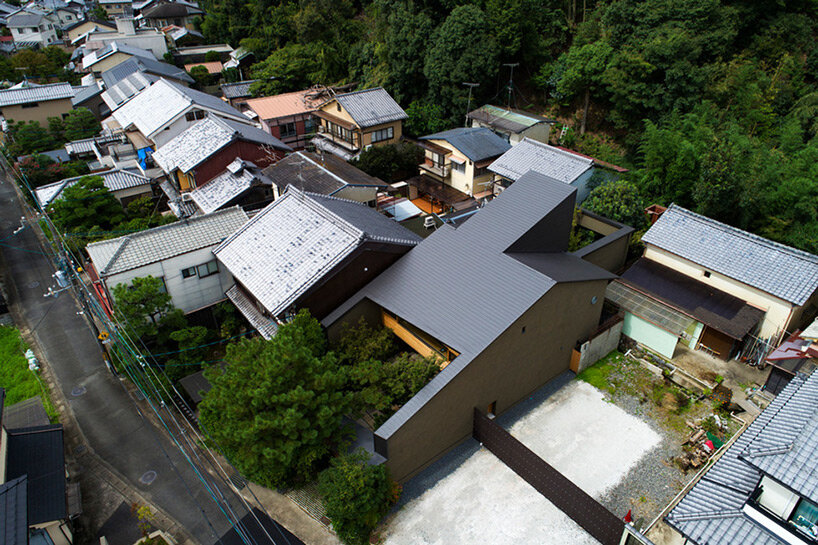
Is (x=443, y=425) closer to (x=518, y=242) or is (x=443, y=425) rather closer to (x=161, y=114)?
(x=518, y=242)

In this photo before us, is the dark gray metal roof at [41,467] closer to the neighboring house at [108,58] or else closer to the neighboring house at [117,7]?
the neighboring house at [108,58]

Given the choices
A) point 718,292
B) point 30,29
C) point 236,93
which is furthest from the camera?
point 30,29

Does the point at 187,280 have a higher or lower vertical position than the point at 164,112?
lower

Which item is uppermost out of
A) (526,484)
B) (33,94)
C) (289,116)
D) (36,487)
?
(289,116)

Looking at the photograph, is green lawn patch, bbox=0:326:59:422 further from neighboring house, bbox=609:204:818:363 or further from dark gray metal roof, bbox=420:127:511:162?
dark gray metal roof, bbox=420:127:511:162

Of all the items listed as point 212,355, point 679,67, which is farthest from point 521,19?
point 212,355

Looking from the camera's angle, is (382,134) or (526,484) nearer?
(526,484)

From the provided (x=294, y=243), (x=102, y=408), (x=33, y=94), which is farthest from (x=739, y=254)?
(x=33, y=94)

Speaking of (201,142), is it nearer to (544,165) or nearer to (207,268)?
(207,268)
